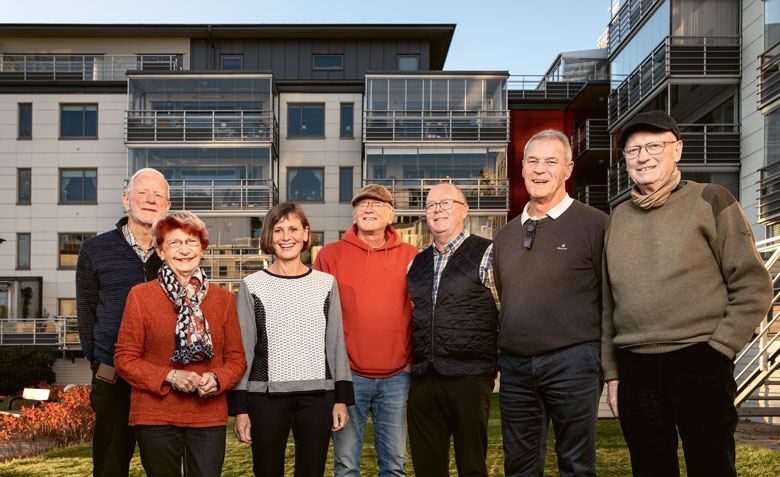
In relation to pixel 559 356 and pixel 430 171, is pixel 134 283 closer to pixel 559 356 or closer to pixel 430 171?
pixel 559 356

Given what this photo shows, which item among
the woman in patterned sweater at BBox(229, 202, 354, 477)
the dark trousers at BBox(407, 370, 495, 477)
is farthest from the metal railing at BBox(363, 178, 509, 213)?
the woman in patterned sweater at BBox(229, 202, 354, 477)

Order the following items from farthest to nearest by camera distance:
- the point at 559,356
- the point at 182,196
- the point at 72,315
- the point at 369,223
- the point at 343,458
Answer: the point at 72,315 < the point at 182,196 < the point at 369,223 < the point at 343,458 < the point at 559,356

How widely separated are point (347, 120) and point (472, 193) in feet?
24.5

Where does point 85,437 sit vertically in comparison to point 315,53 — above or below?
below

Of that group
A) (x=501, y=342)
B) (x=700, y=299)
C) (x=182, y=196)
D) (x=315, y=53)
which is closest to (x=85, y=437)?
(x=501, y=342)

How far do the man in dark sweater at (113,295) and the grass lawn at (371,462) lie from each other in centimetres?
393

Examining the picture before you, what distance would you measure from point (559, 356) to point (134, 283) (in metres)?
2.72

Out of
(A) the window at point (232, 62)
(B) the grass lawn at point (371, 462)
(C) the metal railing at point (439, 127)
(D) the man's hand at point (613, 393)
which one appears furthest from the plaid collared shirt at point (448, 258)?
(A) the window at point (232, 62)

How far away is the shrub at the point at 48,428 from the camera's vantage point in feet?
38.3

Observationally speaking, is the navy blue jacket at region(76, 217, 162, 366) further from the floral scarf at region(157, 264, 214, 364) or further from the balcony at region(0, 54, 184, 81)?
the balcony at region(0, 54, 184, 81)

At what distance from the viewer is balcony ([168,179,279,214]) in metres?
29.3

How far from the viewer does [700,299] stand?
145 inches

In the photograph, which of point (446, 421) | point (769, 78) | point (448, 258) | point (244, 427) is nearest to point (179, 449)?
point (244, 427)

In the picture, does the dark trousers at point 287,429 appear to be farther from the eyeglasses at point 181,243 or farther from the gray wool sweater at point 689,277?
the gray wool sweater at point 689,277
